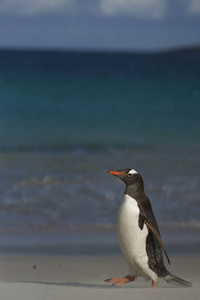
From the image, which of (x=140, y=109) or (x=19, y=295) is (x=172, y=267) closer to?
(x=19, y=295)

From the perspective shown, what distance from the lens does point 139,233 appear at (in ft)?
4.63

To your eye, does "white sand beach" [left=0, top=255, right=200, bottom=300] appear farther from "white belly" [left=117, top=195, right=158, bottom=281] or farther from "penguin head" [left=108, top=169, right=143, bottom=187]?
"penguin head" [left=108, top=169, right=143, bottom=187]

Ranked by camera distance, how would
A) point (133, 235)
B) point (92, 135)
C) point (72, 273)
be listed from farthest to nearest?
point (92, 135)
point (72, 273)
point (133, 235)

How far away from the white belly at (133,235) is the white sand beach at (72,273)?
7cm

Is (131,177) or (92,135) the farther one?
(92,135)

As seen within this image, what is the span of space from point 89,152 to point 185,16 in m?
3.40

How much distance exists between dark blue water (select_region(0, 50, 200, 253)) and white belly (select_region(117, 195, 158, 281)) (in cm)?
127

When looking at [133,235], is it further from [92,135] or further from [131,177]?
[92,135]

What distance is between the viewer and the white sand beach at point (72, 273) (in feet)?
4.44

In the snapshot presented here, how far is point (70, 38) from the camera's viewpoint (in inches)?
355

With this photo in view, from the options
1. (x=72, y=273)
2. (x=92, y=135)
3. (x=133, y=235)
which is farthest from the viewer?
(x=92, y=135)

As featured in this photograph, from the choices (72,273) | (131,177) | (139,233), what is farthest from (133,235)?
(72,273)

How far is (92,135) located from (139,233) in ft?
17.8

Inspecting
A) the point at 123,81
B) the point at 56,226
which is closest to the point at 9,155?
the point at 56,226
